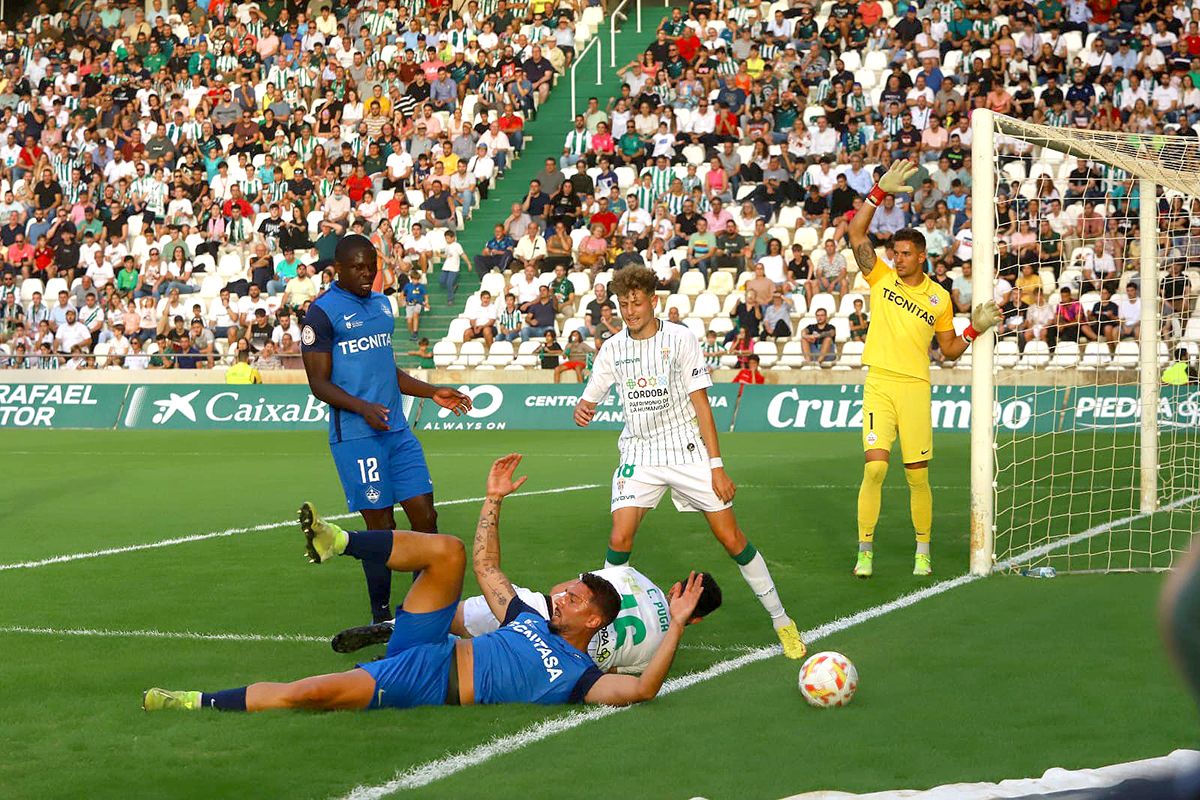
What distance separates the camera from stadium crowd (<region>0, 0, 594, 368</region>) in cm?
3088

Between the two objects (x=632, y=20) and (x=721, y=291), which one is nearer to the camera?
(x=721, y=291)

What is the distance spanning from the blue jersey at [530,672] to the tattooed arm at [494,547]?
395 millimetres

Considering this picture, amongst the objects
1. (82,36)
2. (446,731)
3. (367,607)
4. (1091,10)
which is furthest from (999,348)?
→ (82,36)

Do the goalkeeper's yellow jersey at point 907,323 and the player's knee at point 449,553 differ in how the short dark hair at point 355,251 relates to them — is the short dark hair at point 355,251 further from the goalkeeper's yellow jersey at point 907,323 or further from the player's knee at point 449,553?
the goalkeeper's yellow jersey at point 907,323

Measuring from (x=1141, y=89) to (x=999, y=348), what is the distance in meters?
7.03

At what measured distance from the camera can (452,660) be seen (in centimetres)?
631

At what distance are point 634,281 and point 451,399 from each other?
158 centimetres

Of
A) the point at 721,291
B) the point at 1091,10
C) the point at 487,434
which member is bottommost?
the point at 487,434

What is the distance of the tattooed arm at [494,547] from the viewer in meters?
6.84

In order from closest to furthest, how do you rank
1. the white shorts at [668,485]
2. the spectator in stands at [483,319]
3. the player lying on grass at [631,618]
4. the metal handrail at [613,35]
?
the player lying on grass at [631,618], the white shorts at [668,485], the spectator in stands at [483,319], the metal handrail at [613,35]

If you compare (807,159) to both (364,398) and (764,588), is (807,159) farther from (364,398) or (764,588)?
(764,588)

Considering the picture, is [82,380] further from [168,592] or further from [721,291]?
[168,592]

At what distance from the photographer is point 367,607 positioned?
8.87 meters

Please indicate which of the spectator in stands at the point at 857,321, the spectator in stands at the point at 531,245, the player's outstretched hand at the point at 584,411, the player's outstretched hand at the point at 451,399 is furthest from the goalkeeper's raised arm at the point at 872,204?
the spectator in stands at the point at 531,245
